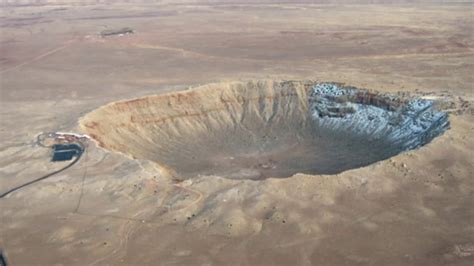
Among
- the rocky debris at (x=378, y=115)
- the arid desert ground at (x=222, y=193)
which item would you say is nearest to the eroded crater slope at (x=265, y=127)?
the rocky debris at (x=378, y=115)

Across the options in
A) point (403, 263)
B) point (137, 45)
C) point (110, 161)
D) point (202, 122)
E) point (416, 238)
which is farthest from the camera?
point (137, 45)

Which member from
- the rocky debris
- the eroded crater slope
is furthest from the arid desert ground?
the rocky debris

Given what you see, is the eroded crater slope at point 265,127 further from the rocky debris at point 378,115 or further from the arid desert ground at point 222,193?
the arid desert ground at point 222,193

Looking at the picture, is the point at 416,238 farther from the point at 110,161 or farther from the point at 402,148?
the point at 110,161

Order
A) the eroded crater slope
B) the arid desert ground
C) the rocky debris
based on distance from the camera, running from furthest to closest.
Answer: the eroded crater slope < the rocky debris < the arid desert ground

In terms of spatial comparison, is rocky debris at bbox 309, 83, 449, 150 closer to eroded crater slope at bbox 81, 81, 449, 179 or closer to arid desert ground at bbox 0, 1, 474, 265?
eroded crater slope at bbox 81, 81, 449, 179

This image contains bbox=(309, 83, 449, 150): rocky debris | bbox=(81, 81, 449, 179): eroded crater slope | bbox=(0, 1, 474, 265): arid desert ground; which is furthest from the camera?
bbox=(81, 81, 449, 179): eroded crater slope

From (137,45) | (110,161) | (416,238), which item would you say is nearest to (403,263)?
(416,238)
